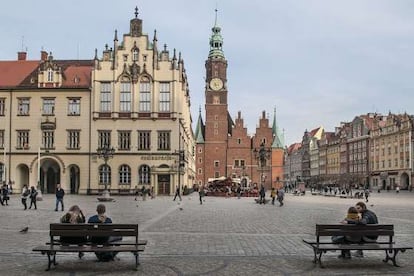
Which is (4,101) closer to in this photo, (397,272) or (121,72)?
(121,72)

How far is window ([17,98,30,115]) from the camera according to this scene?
62438 millimetres

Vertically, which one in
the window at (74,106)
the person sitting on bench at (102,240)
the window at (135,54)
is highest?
the window at (135,54)

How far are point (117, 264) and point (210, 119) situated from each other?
99.8 m

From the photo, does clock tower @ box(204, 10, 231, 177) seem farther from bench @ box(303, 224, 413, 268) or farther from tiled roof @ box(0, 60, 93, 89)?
bench @ box(303, 224, 413, 268)

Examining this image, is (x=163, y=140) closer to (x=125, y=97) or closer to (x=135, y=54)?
(x=125, y=97)

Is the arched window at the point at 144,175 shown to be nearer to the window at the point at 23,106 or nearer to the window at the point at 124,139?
the window at the point at 124,139

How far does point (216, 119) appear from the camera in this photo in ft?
363

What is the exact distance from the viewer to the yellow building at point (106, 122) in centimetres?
6097

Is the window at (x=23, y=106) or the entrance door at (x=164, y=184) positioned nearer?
the entrance door at (x=164, y=184)

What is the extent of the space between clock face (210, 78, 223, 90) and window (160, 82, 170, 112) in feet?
167

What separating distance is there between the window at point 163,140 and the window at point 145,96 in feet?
10.1

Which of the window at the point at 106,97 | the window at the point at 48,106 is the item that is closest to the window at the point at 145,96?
the window at the point at 106,97

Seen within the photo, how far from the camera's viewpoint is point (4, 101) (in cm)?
6269

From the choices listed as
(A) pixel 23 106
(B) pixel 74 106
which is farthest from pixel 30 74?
(B) pixel 74 106
